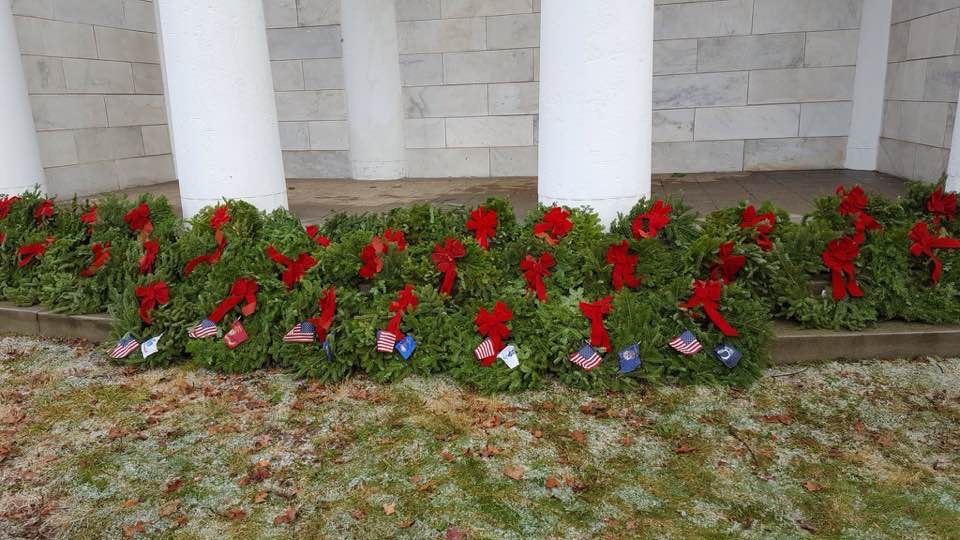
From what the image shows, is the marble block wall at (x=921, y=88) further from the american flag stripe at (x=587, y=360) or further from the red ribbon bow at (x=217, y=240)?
the red ribbon bow at (x=217, y=240)

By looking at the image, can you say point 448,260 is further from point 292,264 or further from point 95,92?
point 95,92

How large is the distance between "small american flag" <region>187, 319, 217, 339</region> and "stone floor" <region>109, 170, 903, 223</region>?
2401 mm

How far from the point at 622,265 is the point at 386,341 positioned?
4.74 feet

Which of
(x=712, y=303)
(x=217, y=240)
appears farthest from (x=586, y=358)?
(x=217, y=240)

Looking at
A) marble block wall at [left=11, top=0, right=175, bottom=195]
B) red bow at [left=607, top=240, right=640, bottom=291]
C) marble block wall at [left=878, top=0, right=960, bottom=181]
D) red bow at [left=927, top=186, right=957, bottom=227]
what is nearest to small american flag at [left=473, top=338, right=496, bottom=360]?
red bow at [left=607, top=240, right=640, bottom=291]

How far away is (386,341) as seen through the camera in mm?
3863

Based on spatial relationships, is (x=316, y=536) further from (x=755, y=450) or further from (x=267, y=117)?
(x=267, y=117)

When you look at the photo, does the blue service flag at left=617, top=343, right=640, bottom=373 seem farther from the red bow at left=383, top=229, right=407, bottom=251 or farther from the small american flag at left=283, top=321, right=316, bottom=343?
the small american flag at left=283, top=321, right=316, bottom=343

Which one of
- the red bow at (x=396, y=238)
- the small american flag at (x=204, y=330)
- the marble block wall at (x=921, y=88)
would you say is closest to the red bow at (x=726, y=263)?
the red bow at (x=396, y=238)

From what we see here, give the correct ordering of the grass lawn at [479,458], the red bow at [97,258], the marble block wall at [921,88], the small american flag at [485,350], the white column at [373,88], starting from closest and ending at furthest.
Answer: the grass lawn at [479,458], the small american flag at [485,350], the red bow at [97,258], the marble block wall at [921,88], the white column at [373,88]

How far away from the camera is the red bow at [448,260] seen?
4.04 metres

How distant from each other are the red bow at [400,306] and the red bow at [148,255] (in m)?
1.78

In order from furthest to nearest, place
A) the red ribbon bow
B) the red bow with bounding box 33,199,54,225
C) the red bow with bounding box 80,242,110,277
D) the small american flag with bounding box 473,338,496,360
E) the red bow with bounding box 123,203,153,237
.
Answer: the red bow with bounding box 33,199,54,225 < the red bow with bounding box 123,203,153,237 < the red bow with bounding box 80,242,110,277 < the red ribbon bow < the small american flag with bounding box 473,338,496,360

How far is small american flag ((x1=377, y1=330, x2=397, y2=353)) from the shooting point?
386cm
